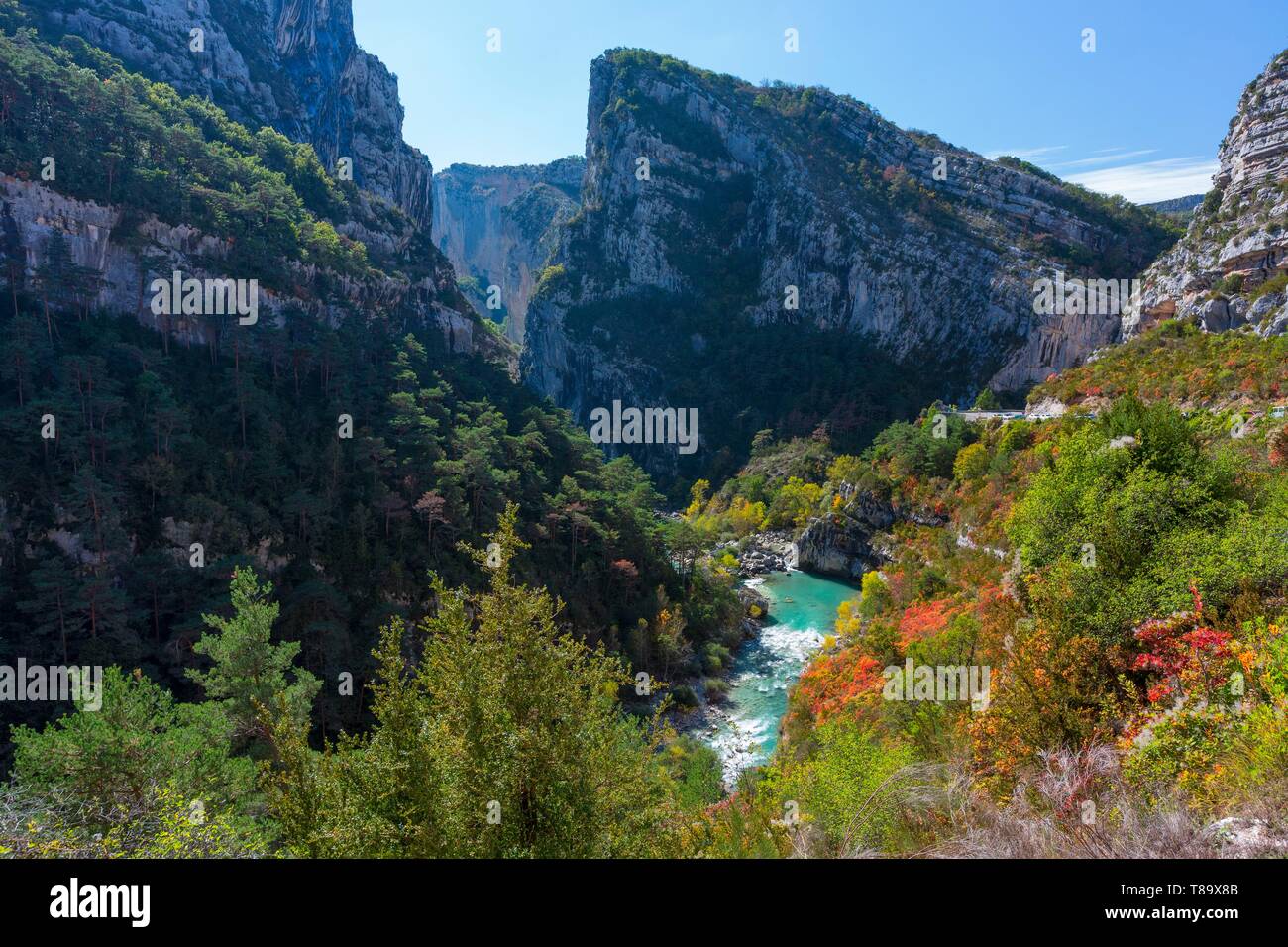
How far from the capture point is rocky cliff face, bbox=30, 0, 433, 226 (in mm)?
52531

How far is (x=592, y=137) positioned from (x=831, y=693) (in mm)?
128848

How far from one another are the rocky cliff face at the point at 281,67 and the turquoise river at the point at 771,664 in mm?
68646

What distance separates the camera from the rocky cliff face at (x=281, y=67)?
52.5 meters

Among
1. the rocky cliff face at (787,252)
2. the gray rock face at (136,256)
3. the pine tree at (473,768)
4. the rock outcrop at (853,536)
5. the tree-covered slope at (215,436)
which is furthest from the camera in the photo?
the rocky cliff face at (787,252)

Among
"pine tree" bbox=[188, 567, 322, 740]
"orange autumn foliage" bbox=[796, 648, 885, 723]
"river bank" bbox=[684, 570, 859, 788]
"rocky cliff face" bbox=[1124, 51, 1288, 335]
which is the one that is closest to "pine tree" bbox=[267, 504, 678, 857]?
"pine tree" bbox=[188, 567, 322, 740]

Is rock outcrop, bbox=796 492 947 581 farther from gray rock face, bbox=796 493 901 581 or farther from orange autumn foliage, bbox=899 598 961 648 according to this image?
orange autumn foliage, bbox=899 598 961 648

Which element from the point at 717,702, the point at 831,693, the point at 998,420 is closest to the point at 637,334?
the point at 998,420

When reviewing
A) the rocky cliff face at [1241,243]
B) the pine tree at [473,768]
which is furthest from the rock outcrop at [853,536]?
the pine tree at [473,768]

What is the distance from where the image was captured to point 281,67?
72500 millimetres

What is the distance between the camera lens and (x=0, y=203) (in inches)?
1109

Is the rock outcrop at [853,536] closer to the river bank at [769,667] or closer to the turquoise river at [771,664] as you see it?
the river bank at [769,667]

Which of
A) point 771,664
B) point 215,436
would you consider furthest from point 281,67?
point 771,664

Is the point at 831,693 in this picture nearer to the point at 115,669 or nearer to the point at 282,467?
the point at 115,669

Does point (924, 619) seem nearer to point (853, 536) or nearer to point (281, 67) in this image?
point (853, 536)
